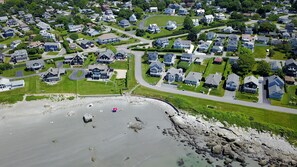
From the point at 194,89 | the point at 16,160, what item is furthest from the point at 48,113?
the point at 194,89

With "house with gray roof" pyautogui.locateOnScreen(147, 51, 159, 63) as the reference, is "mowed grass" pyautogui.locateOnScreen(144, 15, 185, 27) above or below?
above

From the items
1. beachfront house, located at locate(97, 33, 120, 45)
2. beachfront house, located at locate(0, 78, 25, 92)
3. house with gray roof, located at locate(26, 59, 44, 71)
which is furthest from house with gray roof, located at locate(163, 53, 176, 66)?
beachfront house, located at locate(0, 78, 25, 92)

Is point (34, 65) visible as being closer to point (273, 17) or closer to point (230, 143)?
point (230, 143)

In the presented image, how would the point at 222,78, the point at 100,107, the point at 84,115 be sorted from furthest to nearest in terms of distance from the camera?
1. the point at 222,78
2. the point at 100,107
3. the point at 84,115

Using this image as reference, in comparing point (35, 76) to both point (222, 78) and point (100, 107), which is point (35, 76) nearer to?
point (100, 107)

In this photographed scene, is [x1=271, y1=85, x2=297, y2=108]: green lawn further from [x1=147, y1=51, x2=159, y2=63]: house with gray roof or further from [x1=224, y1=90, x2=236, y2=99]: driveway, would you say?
[x1=147, y1=51, x2=159, y2=63]: house with gray roof

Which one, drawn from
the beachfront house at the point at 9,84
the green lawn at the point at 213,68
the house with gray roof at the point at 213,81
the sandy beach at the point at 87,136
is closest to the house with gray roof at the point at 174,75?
the house with gray roof at the point at 213,81
